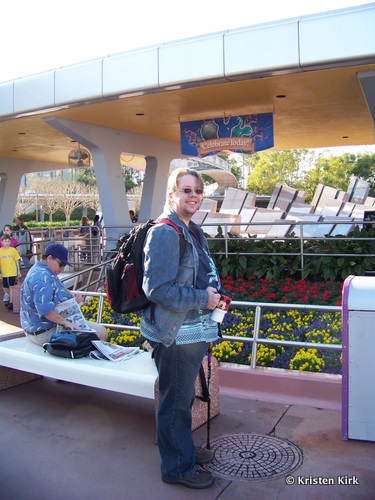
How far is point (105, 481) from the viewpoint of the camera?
11.4 feet

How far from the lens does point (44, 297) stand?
4691 mm

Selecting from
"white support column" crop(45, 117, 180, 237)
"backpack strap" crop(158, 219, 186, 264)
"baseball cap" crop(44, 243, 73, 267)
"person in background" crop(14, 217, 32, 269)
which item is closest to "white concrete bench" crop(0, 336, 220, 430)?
"baseball cap" crop(44, 243, 73, 267)

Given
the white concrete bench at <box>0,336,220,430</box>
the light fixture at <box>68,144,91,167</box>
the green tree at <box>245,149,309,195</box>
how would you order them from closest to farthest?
the white concrete bench at <box>0,336,220,430</box> → the light fixture at <box>68,144,91,167</box> → the green tree at <box>245,149,309,195</box>

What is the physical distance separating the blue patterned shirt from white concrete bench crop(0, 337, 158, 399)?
0.27 m

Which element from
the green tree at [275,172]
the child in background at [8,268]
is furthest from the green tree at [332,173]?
the child in background at [8,268]

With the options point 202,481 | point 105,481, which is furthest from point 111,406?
point 202,481

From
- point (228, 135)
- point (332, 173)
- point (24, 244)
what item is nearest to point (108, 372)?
point (228, 135)

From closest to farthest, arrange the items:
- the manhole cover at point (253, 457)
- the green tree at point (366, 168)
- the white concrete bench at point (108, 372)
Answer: the manhole cover at point (253, 457)
the white concrete bench at point (108, 372)
the green tree at point (366, 168)

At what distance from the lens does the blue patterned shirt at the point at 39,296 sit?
4699 millimetres

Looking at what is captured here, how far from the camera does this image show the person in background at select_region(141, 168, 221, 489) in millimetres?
3043

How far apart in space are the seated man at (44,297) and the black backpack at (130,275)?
60.8 inches

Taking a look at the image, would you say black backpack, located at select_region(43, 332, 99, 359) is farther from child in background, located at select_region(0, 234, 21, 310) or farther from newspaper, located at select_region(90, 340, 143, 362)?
child in background, located at select_region(0, 234, 21, 310)

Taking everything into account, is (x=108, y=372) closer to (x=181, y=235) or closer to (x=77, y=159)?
(x=181, y=235)

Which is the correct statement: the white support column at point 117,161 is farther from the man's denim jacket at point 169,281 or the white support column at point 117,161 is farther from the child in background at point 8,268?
the man's denim jacket at point 169,281
